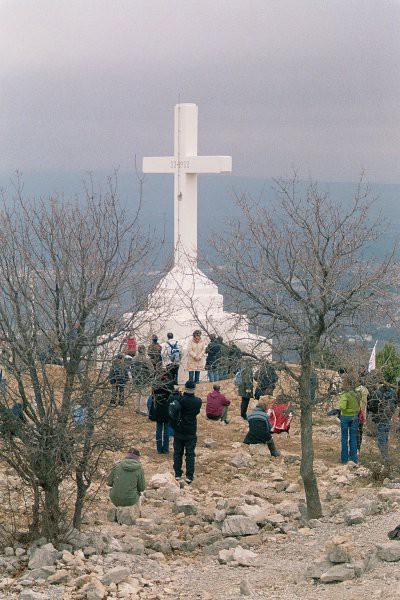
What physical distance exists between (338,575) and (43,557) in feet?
10.1

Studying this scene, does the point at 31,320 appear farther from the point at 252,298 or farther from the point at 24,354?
the point at 252,298

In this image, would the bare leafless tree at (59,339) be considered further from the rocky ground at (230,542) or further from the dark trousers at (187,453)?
the dark trousers at (187,453)

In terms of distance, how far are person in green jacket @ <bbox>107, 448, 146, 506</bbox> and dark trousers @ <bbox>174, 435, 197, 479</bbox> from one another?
1.92 metres

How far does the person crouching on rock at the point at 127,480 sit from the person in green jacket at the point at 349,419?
140 inches

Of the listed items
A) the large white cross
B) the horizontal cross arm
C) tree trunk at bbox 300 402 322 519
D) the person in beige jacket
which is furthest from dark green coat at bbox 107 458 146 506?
the horizontal cross arm

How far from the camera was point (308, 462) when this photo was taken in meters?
11.9

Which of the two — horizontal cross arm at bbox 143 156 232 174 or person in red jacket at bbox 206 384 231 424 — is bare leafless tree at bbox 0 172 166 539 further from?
horizontal cross arm at bbox 143 156 232 174

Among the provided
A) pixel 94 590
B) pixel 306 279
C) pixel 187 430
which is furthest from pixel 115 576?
pixel 306 279

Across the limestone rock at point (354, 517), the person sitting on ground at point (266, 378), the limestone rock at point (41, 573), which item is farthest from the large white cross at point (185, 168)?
the limestone rock at point (41, 573)

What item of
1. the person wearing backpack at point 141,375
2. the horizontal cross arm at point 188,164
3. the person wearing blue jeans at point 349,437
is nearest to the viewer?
the person wearing backpack at point 141,375

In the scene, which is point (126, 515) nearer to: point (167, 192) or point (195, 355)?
point (195, 355)

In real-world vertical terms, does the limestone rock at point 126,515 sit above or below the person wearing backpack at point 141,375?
below

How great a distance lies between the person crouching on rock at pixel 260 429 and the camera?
1511 centimetres

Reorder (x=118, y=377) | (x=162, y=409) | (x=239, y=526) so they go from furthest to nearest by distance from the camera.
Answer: (x=162, y=409)
(x=239, y=526)
(x=118, y=377)
